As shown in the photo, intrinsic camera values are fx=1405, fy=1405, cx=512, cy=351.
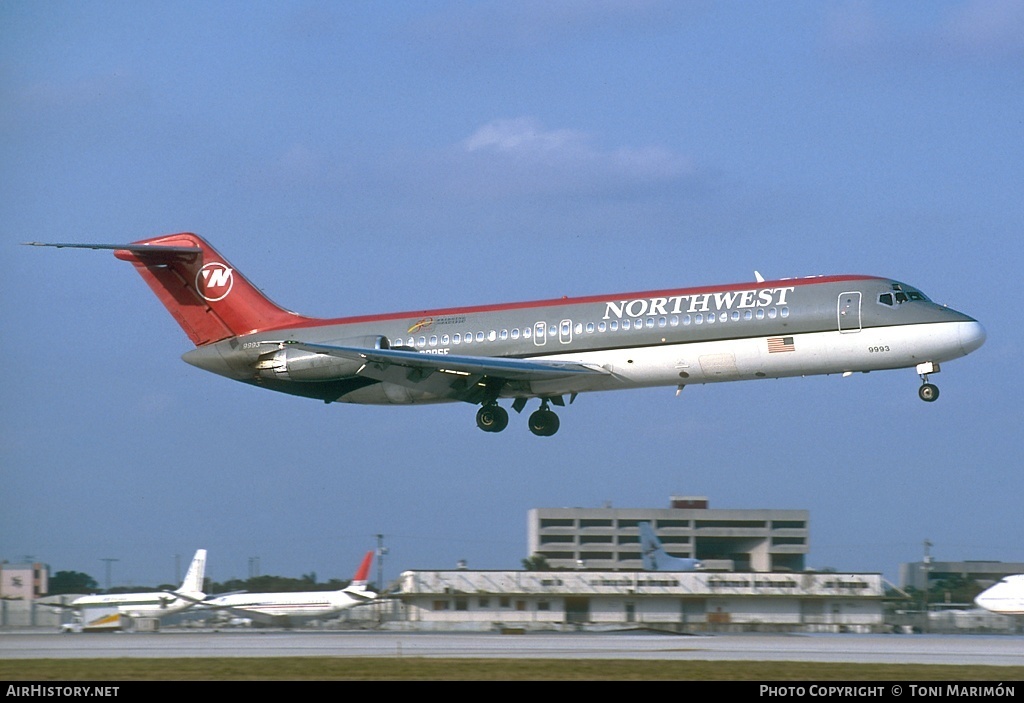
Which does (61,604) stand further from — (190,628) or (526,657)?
(526,657)

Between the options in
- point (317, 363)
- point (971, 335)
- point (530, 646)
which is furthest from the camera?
point (317, 363)

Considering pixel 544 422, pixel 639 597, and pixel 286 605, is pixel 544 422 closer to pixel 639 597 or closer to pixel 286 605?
pixel 286 605

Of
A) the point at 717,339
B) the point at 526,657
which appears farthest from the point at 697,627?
the point at 526,657

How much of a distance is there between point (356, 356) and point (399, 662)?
13.0 metres

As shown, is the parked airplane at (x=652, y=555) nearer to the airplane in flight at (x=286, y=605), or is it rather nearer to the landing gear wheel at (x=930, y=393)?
the airplane in flight at (x=286, y=605)

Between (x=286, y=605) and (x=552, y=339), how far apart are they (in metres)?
16.3

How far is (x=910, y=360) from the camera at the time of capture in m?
35.5

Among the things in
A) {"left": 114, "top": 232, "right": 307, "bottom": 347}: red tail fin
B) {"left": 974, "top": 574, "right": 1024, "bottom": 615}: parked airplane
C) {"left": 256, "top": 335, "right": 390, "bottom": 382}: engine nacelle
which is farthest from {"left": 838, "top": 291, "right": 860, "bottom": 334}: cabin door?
{"left": 114, "top": 232, "right": 307, "bottom": 347}: red tail fin

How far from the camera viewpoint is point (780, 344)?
35781mm

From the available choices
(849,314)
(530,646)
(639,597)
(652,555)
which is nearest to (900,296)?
(849,314)

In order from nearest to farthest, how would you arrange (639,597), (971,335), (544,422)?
(971,335) → (544,422) → (639,597)

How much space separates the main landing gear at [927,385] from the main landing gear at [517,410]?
10.6 meters

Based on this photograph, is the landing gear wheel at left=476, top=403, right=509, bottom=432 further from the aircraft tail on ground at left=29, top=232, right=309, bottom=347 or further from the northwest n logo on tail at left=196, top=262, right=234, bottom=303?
the northwest n logo on tail at left=196, top=262, right=234, bottom=303

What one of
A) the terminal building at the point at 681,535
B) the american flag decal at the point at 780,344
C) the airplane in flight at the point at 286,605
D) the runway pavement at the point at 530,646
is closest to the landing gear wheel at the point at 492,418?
the runway pavement at the point at 530,646
